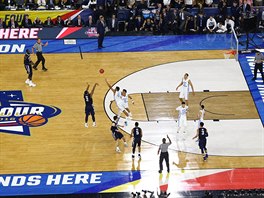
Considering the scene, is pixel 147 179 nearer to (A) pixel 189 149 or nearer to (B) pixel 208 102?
(A) pixel 189 149

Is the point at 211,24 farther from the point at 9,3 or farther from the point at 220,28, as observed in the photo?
the point at 9,3

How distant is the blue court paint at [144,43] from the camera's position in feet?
132

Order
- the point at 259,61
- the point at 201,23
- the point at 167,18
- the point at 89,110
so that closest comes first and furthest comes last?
1. the point at 89,110
2. the point at 259,61
3. the point at 167,18
4. the point at 201,23

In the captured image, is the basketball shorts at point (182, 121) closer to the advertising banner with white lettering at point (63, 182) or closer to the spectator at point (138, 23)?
the advertising banner with white lettering at point (63, 182)

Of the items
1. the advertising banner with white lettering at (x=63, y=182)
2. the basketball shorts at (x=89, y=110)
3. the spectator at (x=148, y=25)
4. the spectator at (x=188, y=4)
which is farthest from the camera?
the spectator at (x=188, y=4)

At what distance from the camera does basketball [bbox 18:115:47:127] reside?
1284 inches

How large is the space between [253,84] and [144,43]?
7.29m

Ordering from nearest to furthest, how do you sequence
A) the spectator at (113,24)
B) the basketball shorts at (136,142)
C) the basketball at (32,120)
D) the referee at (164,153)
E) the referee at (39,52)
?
the referee at (164,153) → the basketball shorts at (136,142) → the basketball at (32,120) → the referee at (39,52) → the spectator at (113,24)

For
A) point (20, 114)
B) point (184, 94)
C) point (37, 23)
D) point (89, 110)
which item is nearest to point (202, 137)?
point (184, 94)

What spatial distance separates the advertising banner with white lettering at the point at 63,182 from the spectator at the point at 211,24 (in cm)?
1527

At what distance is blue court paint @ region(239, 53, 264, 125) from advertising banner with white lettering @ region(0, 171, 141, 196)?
24.8ft

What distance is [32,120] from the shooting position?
32.9m

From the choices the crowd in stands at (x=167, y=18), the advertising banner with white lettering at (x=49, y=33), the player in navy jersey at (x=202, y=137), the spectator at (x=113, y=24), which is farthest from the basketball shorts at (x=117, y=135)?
the spectator at (x=113, y=24)

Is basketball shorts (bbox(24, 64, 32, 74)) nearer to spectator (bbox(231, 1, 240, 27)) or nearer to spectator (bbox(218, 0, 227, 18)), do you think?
spectator (bbox(218, 0, 227, 18))
